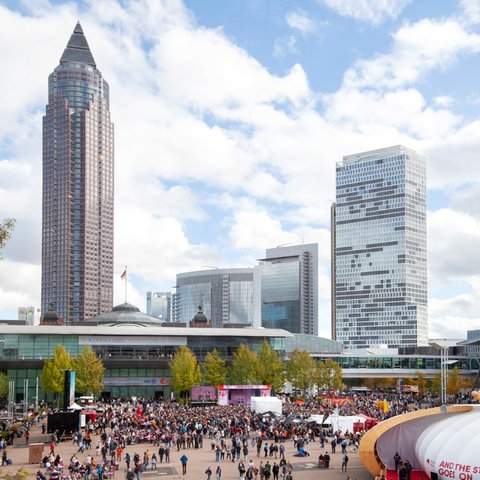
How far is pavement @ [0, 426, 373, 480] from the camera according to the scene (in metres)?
44.9

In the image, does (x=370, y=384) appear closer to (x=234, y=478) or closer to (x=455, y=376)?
(x=455, y=376)

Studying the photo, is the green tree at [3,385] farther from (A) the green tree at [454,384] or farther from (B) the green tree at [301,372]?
(A) the green tree at [454,384]

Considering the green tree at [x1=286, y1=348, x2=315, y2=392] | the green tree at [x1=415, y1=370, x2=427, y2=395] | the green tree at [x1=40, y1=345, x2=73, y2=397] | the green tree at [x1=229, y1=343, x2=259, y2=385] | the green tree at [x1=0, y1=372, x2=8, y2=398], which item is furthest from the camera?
the green tree at [x1=415, y1=370, x2=427, y2=395]

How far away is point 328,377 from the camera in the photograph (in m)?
119

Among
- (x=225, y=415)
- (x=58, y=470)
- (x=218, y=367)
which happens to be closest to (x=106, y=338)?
(x=218, y=367)

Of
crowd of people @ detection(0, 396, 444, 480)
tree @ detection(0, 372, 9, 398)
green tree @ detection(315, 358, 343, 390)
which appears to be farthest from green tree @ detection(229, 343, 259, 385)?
tree @ detection(0, 372, 9, 398)

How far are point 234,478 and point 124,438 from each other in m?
15.9

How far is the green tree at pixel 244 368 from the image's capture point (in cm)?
10789

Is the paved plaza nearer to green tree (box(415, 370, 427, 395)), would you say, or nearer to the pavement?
the pavement

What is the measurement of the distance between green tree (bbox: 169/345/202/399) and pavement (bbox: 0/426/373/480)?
43001 mm

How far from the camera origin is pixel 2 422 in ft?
226

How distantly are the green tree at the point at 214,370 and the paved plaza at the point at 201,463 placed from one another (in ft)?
153

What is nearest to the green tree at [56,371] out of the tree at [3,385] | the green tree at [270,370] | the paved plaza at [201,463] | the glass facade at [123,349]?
the tree at [3,385]

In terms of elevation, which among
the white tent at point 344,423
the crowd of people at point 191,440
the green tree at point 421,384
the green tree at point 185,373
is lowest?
the green tree at point 421,384
